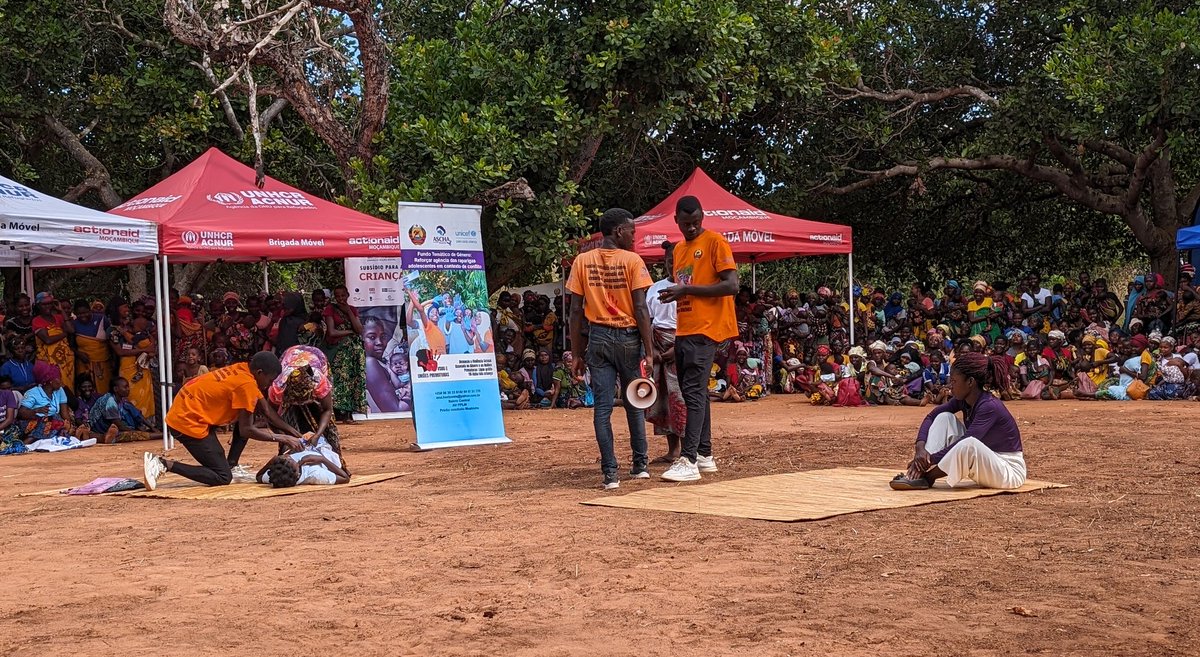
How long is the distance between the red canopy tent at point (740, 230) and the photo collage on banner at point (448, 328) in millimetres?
4594

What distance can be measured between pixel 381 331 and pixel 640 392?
8257 mm

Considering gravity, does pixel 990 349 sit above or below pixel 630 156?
below

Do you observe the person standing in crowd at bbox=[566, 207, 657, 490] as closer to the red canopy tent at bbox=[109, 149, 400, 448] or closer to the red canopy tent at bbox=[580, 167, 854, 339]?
the red canopy tent at bbox=[109, 149, 400, 448]

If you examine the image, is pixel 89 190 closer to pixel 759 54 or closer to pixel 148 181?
pixel 148 181

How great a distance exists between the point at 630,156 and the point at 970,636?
16168mm

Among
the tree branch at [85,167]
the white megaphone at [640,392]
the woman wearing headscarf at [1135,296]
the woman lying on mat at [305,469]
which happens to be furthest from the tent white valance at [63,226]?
the woman wearing headscarf at [1135,296]

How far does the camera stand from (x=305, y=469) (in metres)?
9.82

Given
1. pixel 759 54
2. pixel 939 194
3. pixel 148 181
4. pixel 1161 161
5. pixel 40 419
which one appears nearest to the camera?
pixel 40 419

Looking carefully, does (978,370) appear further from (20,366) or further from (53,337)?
(53,337)

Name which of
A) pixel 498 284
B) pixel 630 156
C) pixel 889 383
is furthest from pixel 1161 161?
pixel 498 284

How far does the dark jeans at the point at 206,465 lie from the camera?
386 inches

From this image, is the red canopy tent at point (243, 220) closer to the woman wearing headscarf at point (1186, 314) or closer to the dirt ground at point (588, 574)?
the dirt ground at point (588, 574)

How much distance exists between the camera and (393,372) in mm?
16562

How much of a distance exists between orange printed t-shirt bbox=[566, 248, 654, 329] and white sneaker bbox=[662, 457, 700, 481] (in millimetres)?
1071
